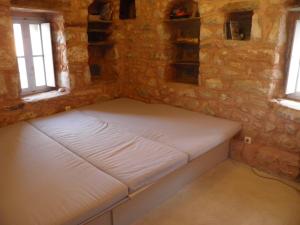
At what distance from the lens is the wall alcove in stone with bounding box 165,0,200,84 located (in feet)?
10.9

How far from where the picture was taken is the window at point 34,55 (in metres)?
3.11

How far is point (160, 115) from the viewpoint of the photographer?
3.17 m

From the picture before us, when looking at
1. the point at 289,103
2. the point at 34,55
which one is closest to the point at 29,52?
the point at 34,55

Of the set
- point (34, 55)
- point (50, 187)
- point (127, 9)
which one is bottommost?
point (50, 187)

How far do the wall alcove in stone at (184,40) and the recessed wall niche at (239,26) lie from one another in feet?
1.46

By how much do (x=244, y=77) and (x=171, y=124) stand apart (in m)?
0.99

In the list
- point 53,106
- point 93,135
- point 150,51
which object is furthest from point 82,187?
point 150,51

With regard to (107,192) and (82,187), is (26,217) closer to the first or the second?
(82,187)

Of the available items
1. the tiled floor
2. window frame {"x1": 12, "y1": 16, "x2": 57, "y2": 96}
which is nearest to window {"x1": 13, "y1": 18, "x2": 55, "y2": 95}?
window frame {"x1": 12, "y1": 16, "x2": 57, "y2": 96}

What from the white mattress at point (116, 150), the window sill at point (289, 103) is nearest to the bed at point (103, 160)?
the white mattress at point (116, 150)

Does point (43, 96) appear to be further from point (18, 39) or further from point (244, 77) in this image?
point (244, 77)

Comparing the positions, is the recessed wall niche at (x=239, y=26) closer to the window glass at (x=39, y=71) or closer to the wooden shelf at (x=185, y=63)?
the wooden shelf at (x=185, y=63)

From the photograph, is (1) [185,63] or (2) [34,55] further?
(1) [185,63]

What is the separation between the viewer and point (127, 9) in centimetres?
401
